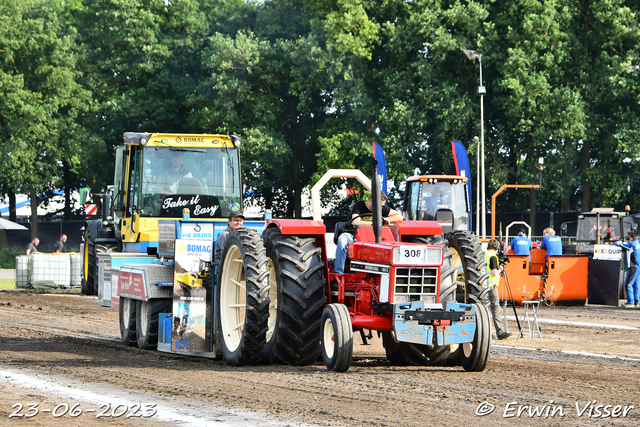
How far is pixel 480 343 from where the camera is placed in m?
9.19

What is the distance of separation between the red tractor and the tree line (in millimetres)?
28864

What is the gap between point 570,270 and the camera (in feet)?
70.5

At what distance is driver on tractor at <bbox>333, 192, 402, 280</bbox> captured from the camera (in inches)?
385

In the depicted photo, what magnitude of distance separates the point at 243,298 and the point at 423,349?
2205mm

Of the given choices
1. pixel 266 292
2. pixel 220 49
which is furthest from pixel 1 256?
pixel 266 292

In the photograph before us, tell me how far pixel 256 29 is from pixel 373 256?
1464 inches

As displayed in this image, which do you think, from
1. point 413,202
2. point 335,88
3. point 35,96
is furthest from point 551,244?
point 35,96

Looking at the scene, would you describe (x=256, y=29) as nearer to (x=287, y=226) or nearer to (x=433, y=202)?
(x=433, y=202)

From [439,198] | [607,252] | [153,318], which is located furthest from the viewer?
[439,198]

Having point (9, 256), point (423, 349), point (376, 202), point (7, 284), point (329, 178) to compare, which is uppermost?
point (329, 178)

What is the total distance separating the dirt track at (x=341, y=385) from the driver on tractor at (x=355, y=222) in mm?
1154

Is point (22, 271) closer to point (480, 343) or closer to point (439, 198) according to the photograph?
point (439, 198)

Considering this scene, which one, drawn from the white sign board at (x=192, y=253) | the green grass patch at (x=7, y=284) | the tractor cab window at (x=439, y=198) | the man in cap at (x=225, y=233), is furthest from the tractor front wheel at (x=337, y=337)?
the green grass patch at (x=7, y=284)

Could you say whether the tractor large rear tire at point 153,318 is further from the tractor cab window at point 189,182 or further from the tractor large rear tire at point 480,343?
the tractor large rear tire at point 480,343
